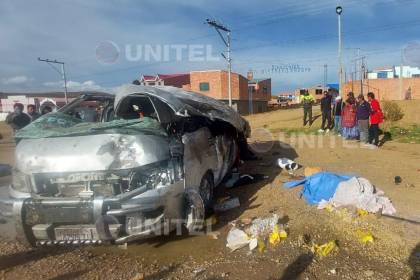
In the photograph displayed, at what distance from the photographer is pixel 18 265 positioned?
3.93 meters

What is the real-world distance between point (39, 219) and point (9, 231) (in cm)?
140

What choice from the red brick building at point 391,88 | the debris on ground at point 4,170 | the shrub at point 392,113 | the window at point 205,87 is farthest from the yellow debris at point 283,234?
the window at point 205,87

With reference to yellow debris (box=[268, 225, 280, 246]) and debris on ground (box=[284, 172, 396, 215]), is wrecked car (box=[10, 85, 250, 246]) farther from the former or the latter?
debris on ground (box=[284, 172, 396, 215])

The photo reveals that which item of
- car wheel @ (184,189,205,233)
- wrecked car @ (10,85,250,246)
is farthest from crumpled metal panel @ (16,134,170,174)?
car wheel @ (184,189,205,233)

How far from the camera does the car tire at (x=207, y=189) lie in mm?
4883

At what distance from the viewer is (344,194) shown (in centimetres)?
521

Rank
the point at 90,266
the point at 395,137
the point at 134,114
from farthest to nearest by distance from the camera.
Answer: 1. the point at 395,137
2. the point at 134,114
3. the point at 90,266

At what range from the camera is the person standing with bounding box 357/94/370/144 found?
10.8 meters

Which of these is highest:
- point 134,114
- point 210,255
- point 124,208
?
point 134,114

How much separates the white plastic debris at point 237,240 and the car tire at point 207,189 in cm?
72

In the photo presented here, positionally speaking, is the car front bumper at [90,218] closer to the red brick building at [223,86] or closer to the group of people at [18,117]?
the group of people at [18,117]

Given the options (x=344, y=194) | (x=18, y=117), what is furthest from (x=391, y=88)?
(x=18, y=117)

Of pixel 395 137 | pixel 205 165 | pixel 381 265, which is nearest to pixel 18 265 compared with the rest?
pixel 205 165

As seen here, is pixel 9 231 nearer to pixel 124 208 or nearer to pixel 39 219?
pixel 39 219
